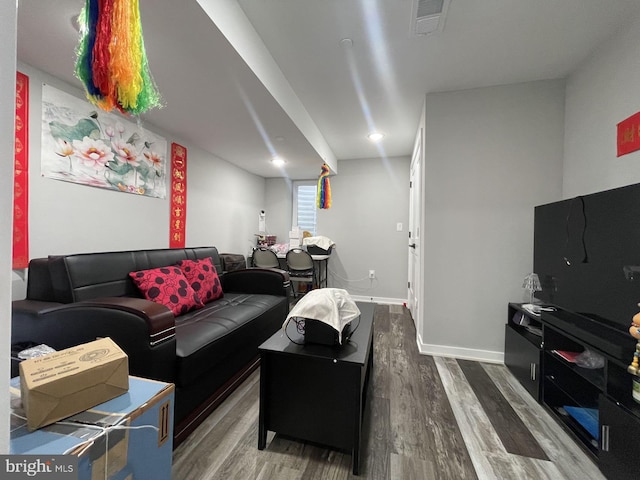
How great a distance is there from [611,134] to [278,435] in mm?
2671

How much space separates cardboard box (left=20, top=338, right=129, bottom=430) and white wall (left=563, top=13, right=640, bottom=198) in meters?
2.59

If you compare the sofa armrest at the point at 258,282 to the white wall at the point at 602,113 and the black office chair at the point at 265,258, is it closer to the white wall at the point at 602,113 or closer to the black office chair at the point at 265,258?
the black office chair at the point at 265,258

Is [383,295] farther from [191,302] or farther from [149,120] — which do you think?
[149,120]

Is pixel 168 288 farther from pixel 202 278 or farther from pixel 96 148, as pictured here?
pixel 96 148

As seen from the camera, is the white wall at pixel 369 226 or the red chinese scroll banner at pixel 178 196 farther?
the white wall at pixel 369 226

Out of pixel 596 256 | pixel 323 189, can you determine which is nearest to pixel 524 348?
pixel 596 256

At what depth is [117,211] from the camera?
6.98ft

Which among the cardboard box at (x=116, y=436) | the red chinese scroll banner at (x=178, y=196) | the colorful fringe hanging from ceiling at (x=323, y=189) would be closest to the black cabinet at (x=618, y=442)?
the cardboard box at (x=116, y=436)

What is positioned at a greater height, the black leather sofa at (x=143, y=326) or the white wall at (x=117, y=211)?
the white wall at (x=117, y=211)

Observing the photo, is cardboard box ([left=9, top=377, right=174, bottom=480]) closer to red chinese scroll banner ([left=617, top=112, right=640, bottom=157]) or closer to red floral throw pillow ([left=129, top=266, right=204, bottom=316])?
red floral throw pillow ([left=129, top=266, right=204, bottom=316])

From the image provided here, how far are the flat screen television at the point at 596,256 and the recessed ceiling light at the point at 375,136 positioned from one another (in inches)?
79.2

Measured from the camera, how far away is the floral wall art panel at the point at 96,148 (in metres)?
1.67

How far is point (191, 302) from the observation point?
6.36 ft

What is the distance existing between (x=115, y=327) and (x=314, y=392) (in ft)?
3.35
